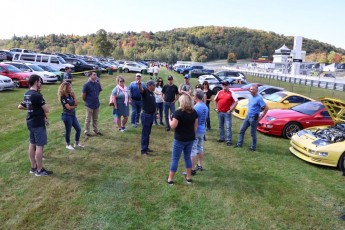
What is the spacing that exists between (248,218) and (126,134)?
5.32m

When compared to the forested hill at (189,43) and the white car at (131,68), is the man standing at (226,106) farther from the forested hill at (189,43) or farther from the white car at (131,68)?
the forested hill at (189,43)

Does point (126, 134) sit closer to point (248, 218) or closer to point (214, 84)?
Result: point (248, 218)

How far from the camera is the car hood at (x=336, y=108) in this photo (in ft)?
25.6

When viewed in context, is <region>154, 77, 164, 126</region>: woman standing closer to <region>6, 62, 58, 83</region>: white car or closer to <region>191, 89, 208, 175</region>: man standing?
<region>191, 89, 208, 175</region>: man standing

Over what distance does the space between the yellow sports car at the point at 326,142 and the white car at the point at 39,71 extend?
18.5 meters

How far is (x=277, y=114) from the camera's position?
10422mm

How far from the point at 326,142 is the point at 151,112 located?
446 centimetres

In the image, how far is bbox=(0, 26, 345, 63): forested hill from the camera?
135 m

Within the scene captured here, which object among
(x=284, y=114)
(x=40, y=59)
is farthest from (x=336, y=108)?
(x=40, y=59)

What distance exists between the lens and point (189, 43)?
157750 mm

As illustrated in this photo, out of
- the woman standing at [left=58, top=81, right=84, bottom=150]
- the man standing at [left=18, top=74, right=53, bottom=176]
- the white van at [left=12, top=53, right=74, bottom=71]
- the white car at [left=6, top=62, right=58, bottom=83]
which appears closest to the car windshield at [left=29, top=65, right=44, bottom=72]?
the white car at [left=6, top=62, right=58, bottom=83]

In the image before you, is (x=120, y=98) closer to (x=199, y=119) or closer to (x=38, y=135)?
(x=199, y=119)

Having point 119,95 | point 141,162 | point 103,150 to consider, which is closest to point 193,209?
A: point 141,162

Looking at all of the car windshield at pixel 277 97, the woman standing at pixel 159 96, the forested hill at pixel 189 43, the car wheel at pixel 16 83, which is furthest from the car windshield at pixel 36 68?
the forested hill at pixel 189 43
